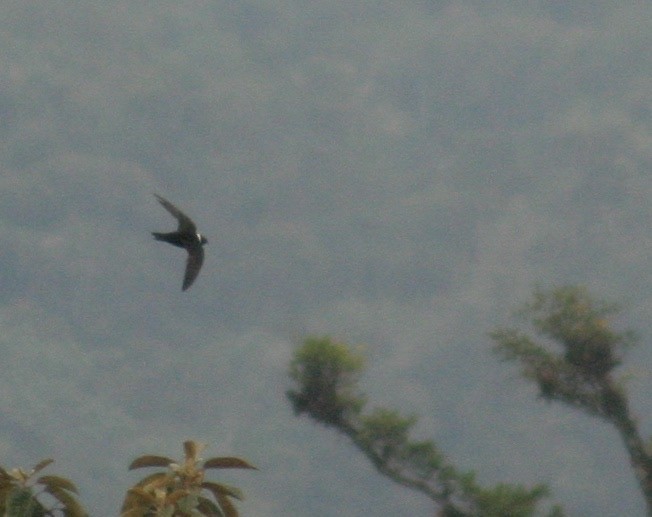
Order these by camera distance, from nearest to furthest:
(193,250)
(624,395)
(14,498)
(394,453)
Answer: (14,498) → (193,250) → (624,395) → (394,453)

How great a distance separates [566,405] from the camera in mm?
26688

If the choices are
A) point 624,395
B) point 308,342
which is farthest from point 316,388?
point 624,395

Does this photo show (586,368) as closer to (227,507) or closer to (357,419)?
(357,419)

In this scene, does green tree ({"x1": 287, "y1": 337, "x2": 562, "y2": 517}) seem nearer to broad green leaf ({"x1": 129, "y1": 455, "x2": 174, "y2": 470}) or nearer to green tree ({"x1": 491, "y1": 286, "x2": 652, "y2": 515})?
green tree ({"x1": 491, "y1": 286, "x2": 652, "y2": 515})

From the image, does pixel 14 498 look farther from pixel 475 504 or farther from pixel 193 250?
pixel 475 504

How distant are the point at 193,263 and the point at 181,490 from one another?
8.92ft

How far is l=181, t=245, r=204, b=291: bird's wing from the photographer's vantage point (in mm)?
11688

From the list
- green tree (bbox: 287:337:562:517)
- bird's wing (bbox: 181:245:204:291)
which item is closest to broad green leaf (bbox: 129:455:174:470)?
bird's wing (bbox: 181:245:204:291)

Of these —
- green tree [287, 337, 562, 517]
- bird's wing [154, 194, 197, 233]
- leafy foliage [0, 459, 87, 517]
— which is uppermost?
green tree [287, 337, 562, 517]

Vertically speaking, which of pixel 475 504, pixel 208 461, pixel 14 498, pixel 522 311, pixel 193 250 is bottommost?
pixel 14 498

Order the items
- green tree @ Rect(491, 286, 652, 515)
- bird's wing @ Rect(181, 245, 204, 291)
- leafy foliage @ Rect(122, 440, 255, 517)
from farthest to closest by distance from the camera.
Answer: green tree @ Rect(491, 286, 652, 515) → bird's wing @ Rect(181, 245, 204, 291) → leafy foliage @ Rect(122, 440, 255, 517)

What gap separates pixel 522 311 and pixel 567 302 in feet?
3.16

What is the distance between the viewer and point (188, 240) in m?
11.5

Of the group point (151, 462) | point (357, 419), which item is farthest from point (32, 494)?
point (357, 419)
